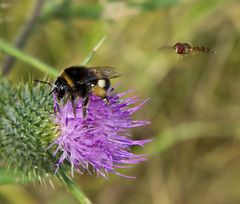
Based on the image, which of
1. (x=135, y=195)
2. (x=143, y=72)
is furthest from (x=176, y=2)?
(x=135, y=195)

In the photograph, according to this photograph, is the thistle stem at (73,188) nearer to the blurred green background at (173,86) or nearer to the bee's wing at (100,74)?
the bee's wing at (100,74)

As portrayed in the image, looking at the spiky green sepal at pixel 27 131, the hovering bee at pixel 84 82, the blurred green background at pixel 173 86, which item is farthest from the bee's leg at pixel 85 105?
the blurred green background at pixel 173 86

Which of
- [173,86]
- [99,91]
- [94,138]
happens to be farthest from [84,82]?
[173,86]

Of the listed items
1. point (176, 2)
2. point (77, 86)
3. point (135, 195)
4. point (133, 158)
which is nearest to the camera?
point (77, 86)

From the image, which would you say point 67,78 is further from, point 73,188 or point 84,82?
point 73,188

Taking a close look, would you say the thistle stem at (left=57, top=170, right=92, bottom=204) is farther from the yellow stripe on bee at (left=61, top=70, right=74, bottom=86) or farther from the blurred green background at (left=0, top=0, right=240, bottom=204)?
the blurred green background at (left=0, top=0, right=240, bottom=204)

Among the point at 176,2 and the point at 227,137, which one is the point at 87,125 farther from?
the point at 227,137
